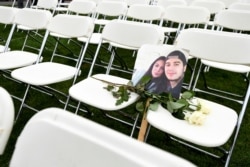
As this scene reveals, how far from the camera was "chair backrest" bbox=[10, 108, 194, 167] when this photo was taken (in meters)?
0.54

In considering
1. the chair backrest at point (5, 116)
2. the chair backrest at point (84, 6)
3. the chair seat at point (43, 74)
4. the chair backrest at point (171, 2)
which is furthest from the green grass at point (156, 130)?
the chair backrest at point (5, 116)

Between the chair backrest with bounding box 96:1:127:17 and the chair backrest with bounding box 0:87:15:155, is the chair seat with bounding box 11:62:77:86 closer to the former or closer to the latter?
the chair backrest with bounding box 0:87:15:155

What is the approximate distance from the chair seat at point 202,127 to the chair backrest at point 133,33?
2.07 ft

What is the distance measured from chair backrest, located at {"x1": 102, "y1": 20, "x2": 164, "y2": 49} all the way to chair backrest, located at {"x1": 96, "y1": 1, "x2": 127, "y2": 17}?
4.62ft

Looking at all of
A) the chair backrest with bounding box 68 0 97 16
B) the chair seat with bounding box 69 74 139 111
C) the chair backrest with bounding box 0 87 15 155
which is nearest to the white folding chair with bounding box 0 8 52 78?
the chair seat with bounding box 69 74 139 111

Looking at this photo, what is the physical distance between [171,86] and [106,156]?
1.15 metres

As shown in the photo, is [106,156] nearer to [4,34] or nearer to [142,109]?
→ [142,109]

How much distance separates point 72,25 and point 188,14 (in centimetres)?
131

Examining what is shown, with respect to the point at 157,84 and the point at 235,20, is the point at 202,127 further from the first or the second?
the point at 235,20

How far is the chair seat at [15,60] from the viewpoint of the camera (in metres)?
2.37

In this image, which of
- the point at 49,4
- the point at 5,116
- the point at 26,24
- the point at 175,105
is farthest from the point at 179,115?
the point at 49,4

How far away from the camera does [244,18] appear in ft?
9.27

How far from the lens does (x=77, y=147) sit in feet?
2.02

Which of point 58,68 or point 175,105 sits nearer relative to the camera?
point 175,105
